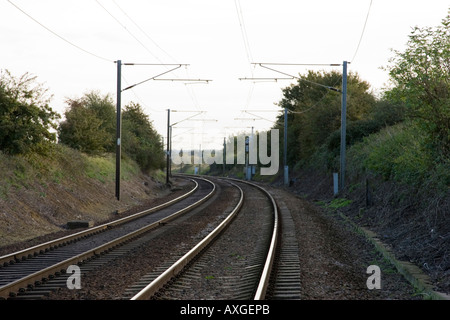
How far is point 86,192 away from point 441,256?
1889cm

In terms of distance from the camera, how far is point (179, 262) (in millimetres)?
10641

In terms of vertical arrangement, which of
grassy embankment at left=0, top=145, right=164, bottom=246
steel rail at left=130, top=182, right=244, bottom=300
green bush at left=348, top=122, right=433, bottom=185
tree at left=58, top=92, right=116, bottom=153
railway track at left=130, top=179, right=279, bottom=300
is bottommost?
railway track at left=130, top=179, right=279, bottom=300

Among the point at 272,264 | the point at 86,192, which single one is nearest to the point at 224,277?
the point at 272,264

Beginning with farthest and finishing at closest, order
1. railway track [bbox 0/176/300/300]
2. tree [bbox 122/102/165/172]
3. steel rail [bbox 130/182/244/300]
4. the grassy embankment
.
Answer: tree [bbox 122/102/165/172] → the grassy embankment → railway track [bbox 0/176/300/300] → steel rail [bbox 130/182/244/300]

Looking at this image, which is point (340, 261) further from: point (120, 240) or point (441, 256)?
point (120, 240)

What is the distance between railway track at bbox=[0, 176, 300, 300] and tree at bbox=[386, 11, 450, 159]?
17.8ft

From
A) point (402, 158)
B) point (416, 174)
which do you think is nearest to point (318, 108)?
point (402, 158)

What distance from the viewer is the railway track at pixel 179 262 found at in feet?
28.6

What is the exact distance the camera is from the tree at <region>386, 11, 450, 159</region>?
14.8 metres

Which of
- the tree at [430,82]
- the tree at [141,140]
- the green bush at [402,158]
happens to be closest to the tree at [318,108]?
the green bush at [402,158]

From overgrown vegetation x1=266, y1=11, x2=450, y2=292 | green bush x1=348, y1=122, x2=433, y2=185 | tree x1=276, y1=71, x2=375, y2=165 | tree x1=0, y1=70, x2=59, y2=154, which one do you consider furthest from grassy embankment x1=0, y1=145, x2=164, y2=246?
tree x1=276, y1=71, x2=375, y2=165

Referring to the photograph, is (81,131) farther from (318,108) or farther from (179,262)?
(179,262)

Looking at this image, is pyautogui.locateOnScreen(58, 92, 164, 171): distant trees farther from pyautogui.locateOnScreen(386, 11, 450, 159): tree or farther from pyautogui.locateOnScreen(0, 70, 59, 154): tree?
pyautogui.locateOnScreen(386, 11, 450, 159): tree
